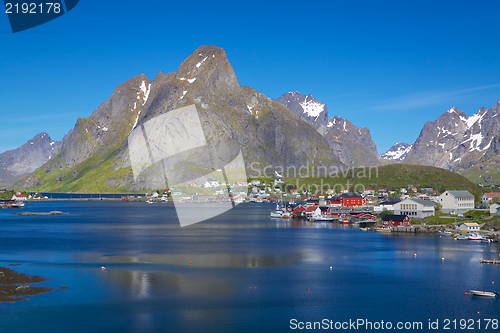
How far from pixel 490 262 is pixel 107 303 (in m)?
40.1

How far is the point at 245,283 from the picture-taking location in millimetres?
40031

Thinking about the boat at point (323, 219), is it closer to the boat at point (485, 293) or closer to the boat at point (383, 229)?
the boat at point (383, 229)

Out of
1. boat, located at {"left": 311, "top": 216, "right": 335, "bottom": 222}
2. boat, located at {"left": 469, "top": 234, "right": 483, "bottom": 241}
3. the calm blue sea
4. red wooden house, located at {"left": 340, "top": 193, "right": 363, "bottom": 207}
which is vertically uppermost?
red wooden house, located at {"left": 340, "top": 193, "right": 363, "bottom": 207}

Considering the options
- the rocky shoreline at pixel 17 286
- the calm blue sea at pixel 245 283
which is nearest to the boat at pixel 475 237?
the calm blue sea at pixel 245 283

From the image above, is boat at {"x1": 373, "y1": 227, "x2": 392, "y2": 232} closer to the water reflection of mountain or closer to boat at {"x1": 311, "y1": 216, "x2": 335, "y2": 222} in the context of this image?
boat at {"x1": 311, "y1": 216, "x2": 335, "y2": 222}

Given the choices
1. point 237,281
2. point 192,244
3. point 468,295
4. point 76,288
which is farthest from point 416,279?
point 192,244

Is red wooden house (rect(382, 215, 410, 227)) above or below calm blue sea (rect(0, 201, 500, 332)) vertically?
above

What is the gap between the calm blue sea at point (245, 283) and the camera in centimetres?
2956

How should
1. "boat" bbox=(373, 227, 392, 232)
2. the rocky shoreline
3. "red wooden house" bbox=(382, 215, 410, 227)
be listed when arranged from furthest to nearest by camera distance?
"red wooden house" bbox=(382, 215, 410, 227)
"boat" bbox=(373, 227, 392, 232)
the rocky shoreline

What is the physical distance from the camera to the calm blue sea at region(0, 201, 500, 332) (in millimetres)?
29562

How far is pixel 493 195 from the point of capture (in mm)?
129500
